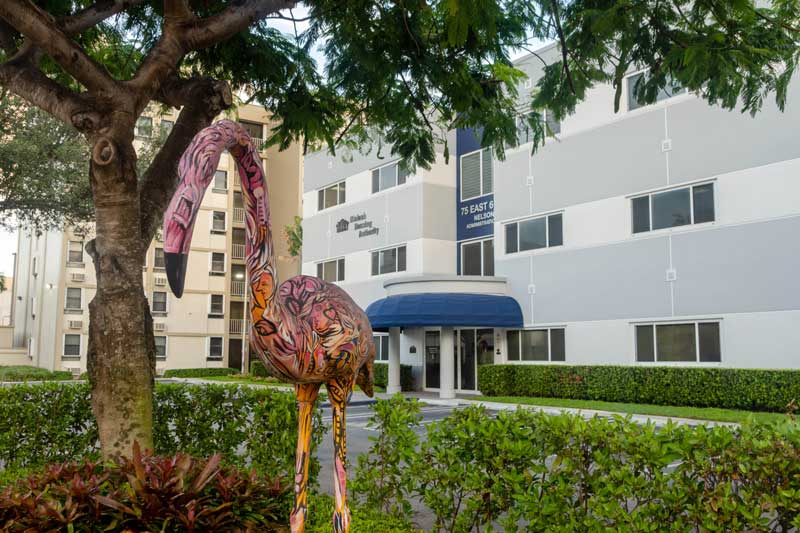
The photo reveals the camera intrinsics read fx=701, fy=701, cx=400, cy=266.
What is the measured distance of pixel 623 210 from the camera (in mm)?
20750

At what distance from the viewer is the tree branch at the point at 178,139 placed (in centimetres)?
734

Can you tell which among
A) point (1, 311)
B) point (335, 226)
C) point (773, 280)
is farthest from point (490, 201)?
point (1, 311)

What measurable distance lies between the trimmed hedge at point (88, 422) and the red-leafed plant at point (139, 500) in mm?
2339

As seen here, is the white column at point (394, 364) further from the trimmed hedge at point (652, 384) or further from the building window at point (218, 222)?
the building window at point (218, 222)

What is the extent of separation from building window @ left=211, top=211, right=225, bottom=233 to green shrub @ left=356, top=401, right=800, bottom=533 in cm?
4327

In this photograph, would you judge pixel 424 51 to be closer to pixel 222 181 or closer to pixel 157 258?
pixel 157 258

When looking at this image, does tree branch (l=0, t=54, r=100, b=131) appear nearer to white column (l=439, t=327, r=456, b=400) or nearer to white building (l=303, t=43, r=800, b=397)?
white building (l=303, t=43, r=800, b=397)

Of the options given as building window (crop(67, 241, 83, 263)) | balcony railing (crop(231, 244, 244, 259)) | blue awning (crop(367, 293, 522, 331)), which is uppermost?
balcony railing (crop(231, 244, 244, 259))

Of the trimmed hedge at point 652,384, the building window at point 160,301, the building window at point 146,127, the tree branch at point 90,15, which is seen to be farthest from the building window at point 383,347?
the tree branch at point 90,15

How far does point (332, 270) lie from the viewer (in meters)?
32.7

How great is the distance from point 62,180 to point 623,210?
1839cm

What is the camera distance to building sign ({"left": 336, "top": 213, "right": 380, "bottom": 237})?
30.1 m

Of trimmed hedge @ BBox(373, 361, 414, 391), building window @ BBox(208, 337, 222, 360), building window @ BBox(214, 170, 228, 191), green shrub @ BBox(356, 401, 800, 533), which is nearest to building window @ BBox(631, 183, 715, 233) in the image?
trimmed hedge @ BBox(373, 361, 414, 391)

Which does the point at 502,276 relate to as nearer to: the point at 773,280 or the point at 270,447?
the point at 773,280
